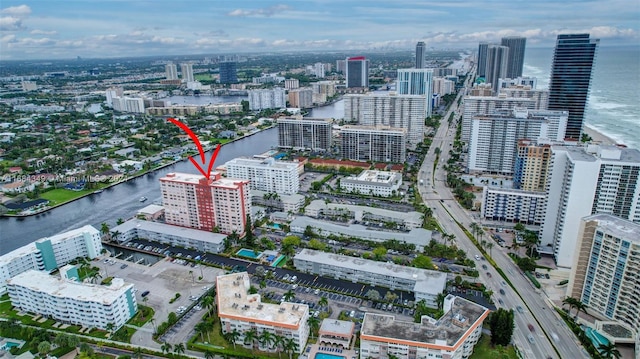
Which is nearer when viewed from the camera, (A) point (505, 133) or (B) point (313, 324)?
(B) point (313, 324)

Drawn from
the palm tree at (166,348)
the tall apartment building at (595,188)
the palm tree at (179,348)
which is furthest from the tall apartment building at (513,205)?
the palm tree at (166,348)

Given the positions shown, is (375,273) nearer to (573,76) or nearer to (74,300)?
(74,300)

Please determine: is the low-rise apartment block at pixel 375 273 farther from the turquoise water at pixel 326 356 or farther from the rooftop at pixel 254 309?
the turquoise water at pixel 326 356

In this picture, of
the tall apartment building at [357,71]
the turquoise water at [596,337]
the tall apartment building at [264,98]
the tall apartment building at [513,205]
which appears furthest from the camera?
the tall apartment building at [357,71]

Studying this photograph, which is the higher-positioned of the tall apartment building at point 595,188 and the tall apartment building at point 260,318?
the tall apartment building at point 595,188

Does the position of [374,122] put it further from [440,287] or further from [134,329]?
[134,329]

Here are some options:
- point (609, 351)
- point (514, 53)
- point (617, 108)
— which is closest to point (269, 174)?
point (609, 351)

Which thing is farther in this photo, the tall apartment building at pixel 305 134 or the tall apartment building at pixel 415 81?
the tall apartment building at pixel 415 81
